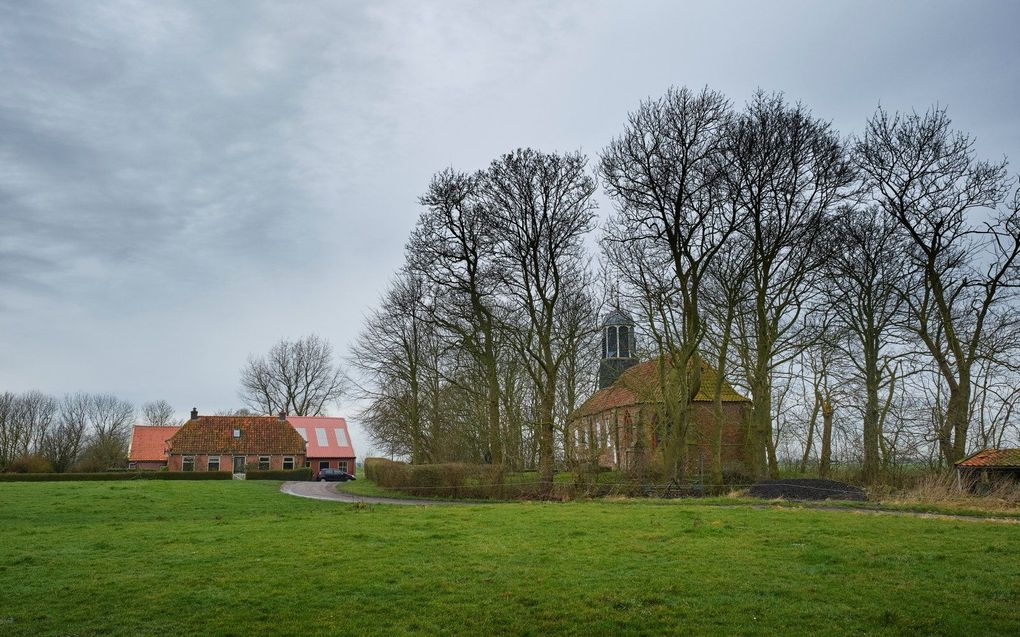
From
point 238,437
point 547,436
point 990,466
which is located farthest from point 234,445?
point 990,466

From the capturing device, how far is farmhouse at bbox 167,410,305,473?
192 ft

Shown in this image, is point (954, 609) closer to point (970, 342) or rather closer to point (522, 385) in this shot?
point (970, 342)

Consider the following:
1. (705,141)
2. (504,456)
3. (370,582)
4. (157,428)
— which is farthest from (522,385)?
(157,428)

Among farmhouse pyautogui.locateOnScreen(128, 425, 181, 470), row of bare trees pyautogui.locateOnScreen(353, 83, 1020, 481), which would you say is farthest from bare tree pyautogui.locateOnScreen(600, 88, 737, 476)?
farmhouse pyautogui.locateOnScreen(128, 425, 181, 470)

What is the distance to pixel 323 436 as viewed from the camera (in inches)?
2657

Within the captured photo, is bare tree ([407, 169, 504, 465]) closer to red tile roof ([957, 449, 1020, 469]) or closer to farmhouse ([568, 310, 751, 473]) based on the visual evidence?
farmhouse ([568, 310, 751, 473])

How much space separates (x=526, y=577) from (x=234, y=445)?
55.1 m

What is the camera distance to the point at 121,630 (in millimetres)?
7578

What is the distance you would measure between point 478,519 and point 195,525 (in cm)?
636

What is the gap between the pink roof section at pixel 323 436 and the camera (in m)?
66.2

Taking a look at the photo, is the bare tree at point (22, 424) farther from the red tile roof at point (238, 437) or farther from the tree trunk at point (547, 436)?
the tree trunk at point (547, 436)

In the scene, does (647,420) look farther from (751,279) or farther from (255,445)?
(255,445)

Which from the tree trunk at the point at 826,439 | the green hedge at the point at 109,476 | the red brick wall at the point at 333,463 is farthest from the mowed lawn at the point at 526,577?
the red brick wall at the point at 333,463

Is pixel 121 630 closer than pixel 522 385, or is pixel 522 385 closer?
pixel 121 630
